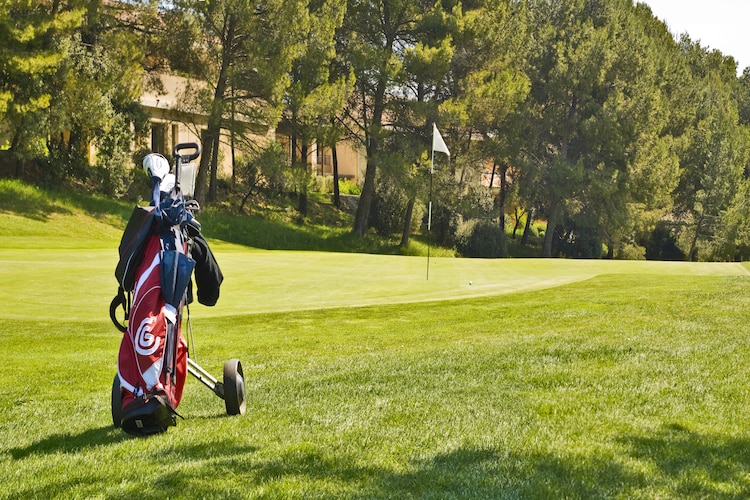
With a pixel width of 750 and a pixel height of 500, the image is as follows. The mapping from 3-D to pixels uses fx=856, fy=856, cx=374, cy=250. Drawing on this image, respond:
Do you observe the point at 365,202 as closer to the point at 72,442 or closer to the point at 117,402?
the point at 72,442

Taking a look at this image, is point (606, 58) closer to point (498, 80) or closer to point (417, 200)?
point (498, 80)

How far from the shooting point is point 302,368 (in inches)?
322

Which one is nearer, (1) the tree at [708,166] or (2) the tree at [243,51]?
(2) the tree at [243,51]

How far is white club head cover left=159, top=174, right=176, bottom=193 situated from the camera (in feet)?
16.6

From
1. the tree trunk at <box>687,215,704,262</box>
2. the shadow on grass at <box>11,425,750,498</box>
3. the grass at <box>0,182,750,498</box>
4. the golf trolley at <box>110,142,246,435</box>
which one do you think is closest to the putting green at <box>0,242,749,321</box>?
the grass at <box>0,182,750,498</box>

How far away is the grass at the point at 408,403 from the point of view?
13.4 feet

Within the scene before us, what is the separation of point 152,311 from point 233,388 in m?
1.14

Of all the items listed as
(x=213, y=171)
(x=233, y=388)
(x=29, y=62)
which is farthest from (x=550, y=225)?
(x=233, y=388)

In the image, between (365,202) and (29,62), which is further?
(365,202)

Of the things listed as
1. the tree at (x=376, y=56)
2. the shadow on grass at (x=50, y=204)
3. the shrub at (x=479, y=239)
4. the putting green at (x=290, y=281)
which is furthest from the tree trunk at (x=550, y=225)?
the putting green at (x=290, y=281)

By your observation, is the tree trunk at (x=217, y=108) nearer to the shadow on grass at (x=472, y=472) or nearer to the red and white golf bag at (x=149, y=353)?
the red and white golf bag at (x=149, y=353)

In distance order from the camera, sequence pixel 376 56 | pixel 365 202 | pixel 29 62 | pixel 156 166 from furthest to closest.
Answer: pixel 365 202 < pixel 376 56 < pixel 29 62 < pixel 156 166

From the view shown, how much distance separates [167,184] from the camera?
16.8 feet

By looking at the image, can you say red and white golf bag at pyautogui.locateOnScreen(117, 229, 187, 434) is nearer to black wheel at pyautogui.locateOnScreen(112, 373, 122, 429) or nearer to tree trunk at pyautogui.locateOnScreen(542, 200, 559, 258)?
black wheel at pyautogui.locateOnScreen(112, 373, 122, 429)
